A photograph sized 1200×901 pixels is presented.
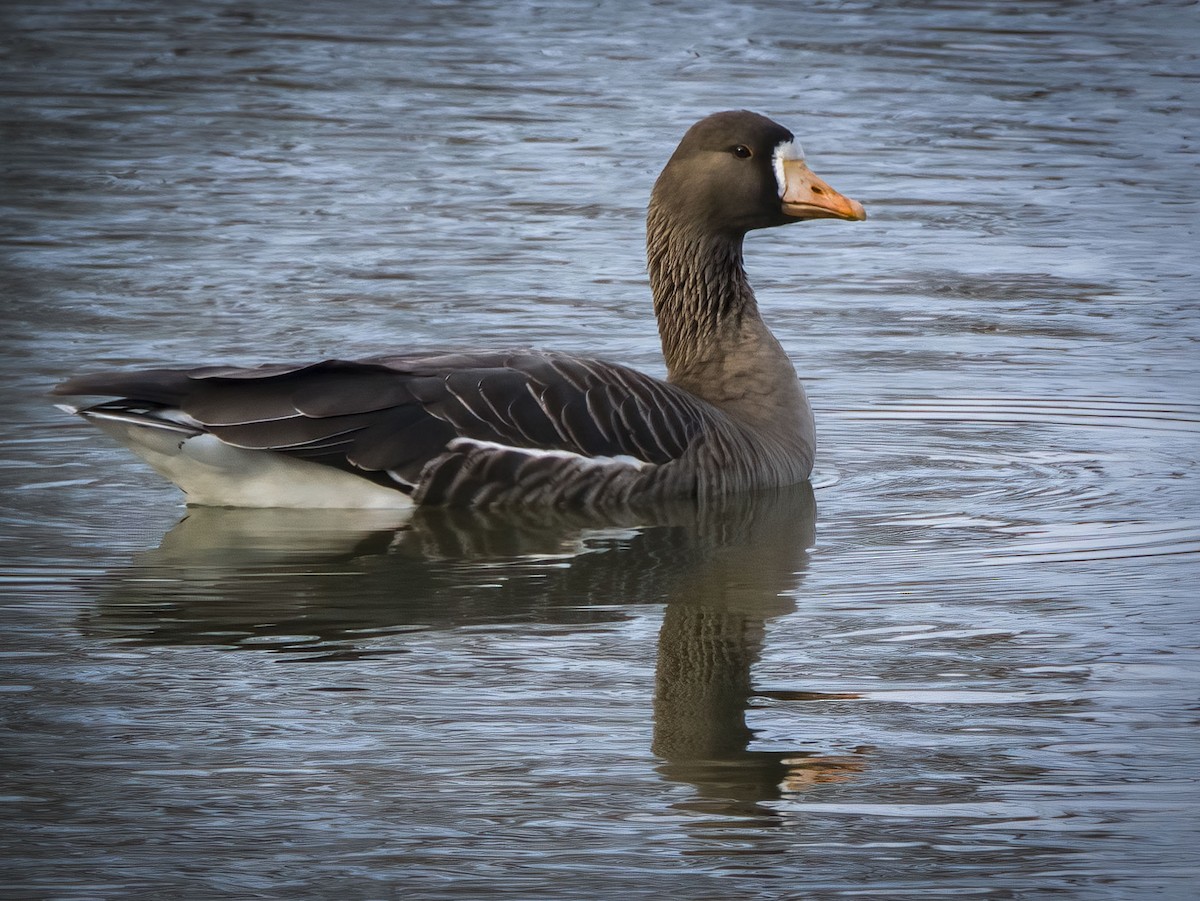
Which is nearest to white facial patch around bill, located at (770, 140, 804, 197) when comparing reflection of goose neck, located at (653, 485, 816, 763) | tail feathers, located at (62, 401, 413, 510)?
reflection of goose neck, located at (653, 485, 816, 763)

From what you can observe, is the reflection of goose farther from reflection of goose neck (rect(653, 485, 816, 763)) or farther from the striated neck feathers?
the striated neck feathers

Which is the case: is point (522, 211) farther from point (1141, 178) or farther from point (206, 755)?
point (206, 755)

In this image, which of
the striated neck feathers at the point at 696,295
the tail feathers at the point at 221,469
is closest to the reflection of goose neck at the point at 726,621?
the striated neck feathers at the point at 696,295

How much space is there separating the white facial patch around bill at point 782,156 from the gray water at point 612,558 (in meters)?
1.32

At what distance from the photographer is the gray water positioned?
539 centimetres

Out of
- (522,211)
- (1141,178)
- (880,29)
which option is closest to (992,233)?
(1141,178)

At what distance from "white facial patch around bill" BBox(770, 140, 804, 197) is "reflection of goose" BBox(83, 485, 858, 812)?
1450 millimetres

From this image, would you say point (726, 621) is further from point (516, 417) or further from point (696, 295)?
point (696, 295)

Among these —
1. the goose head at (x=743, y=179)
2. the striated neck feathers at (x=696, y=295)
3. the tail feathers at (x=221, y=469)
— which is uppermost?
the goose head at (x=743, y=179)

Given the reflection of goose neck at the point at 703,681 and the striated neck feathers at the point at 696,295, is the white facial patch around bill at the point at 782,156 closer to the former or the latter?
the striated neck feathers at the point at 696,295

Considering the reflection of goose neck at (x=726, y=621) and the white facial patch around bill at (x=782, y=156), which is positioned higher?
the white facial patch around bill at (x=782, y=156)

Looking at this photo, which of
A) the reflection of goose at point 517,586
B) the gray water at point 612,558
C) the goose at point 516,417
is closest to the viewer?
the gray water at point 612,558

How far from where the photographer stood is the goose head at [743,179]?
9.77 m

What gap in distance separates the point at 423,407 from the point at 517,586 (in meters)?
1.19
